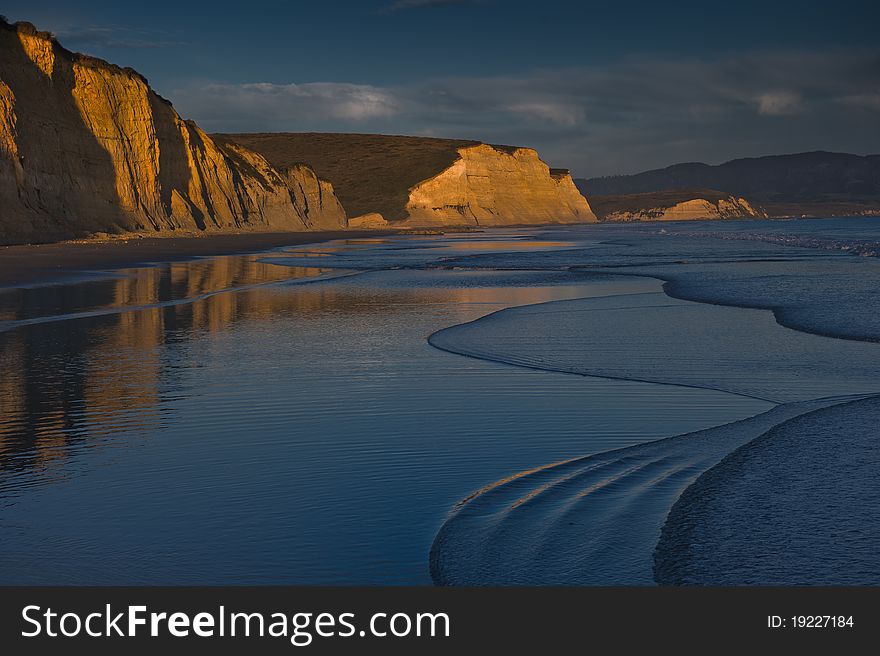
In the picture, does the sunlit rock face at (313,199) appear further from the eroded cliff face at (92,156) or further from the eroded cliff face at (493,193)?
the eroded cliff face at (493,193)

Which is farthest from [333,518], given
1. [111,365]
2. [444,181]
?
[444,181]

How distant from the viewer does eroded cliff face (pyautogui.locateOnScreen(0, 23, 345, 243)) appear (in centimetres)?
4975

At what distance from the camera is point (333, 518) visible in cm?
627

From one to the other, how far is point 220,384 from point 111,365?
2.25 metres

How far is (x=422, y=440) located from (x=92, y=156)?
57.2 m

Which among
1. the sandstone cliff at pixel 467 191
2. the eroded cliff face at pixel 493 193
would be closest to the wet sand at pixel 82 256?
the sandstone cliff at pixel 467 191

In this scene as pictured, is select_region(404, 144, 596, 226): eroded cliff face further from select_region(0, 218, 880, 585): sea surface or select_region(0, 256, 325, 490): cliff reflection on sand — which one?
select_region(0, 218, 880, 585): sea surface

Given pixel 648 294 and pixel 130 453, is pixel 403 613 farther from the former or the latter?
pixel 648 294

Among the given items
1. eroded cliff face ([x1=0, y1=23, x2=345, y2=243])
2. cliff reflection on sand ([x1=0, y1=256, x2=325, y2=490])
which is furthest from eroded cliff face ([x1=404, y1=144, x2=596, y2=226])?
cliff reflection on sand ([x1=0, y1=256, x2=325, y2=490])

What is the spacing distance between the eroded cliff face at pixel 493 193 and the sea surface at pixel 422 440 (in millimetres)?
148701

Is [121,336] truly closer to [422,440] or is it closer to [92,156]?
[422,440]

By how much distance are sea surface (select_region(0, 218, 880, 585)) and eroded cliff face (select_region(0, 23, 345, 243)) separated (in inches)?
1318

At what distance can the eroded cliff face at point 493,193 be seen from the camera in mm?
169875

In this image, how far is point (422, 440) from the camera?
8.48 m
